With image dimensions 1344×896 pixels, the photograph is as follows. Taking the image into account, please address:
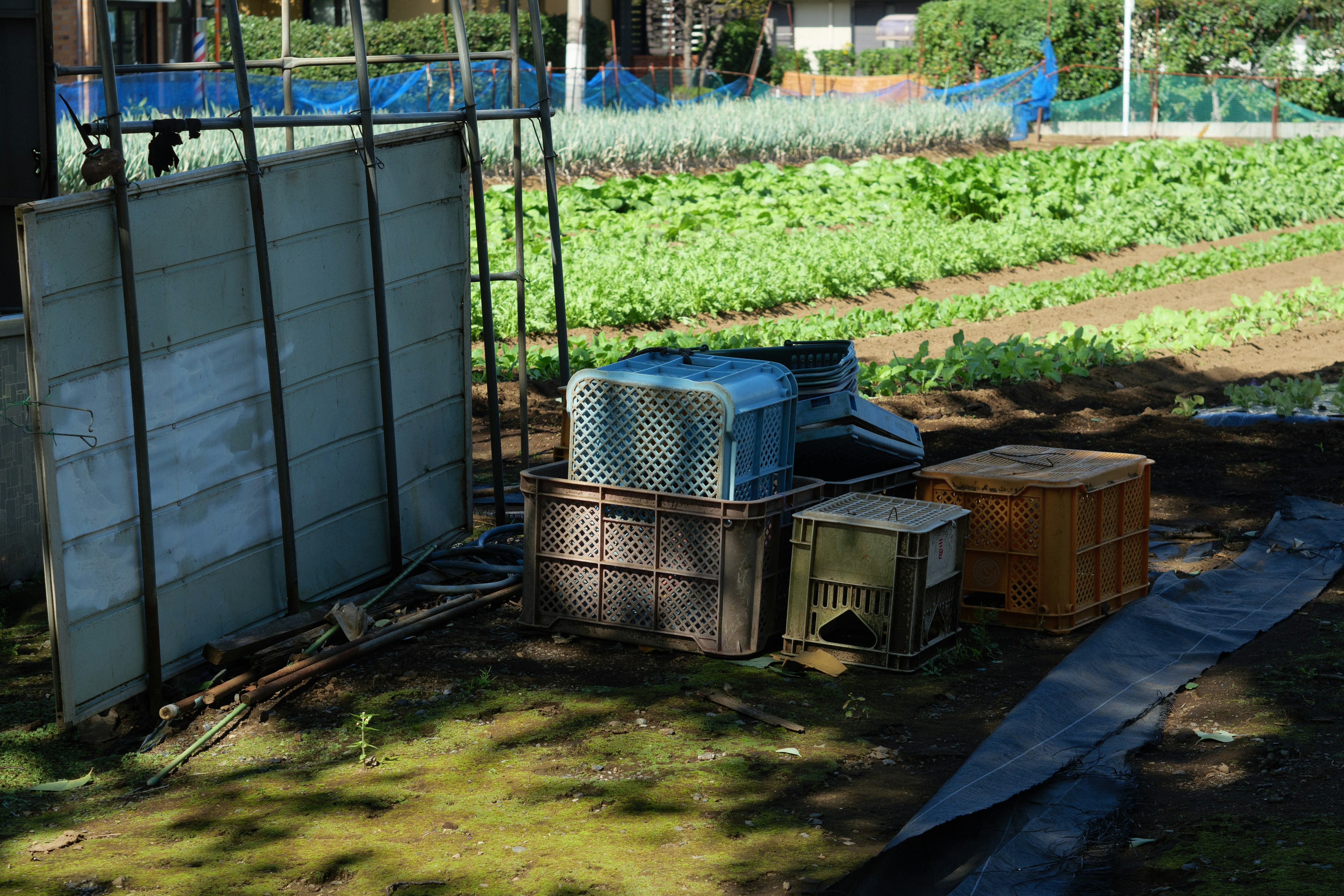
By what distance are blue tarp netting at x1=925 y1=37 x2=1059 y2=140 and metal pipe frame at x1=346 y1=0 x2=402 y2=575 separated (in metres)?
26.4

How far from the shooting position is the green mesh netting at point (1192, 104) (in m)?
31.7

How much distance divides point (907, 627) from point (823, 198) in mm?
15418

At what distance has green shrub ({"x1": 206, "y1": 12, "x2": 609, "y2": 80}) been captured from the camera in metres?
29.4

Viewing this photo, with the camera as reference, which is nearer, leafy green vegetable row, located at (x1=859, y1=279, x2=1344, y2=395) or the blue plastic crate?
the blue plastic crate

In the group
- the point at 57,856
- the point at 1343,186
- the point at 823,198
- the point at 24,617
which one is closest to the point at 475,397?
the point at 24,617

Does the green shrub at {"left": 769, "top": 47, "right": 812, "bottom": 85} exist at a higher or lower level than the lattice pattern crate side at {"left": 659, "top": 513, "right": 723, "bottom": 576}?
higher

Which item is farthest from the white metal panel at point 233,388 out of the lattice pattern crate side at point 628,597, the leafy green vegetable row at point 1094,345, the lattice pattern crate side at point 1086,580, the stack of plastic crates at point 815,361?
the leafy green vegetable row at point 1094,345

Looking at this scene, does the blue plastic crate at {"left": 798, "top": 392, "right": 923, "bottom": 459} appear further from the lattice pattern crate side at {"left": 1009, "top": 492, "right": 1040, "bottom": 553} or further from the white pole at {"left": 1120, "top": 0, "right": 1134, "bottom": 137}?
the white pole at {"left": 1120, "top": 0, "right": 1134, "bottom": 137}

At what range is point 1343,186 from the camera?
22.5m

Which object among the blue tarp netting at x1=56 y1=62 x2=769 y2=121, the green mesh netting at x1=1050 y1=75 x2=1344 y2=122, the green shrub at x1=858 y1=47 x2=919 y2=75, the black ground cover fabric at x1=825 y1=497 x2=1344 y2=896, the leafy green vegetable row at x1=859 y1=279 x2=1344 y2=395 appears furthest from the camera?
the green shrub at x1=858 y1=47 x2=919 y2=75

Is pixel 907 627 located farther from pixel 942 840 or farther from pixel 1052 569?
pixel 942 840

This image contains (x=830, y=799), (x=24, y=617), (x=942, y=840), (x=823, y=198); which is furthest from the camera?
(x=823, y=198)

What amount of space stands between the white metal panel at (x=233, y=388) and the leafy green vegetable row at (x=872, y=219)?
526 centimetres

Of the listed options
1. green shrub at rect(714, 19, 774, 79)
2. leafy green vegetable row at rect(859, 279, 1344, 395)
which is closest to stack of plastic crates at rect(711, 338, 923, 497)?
leafy green vegetable row at rect(859, 279, 1344, 395)
